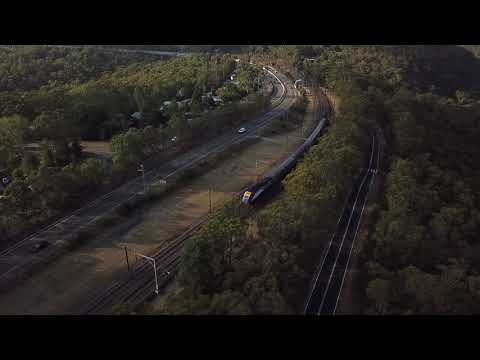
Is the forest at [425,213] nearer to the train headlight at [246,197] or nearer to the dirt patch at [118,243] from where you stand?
the train headlight at [246,197]

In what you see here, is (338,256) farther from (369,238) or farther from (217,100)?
(217,100)

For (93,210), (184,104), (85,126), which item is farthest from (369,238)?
(85,126)

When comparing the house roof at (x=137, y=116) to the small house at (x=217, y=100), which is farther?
the small house at (x=217, y=100)

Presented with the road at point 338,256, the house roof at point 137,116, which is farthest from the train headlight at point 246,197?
the house roof at point 137,116

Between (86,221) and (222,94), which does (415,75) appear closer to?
(222,94)

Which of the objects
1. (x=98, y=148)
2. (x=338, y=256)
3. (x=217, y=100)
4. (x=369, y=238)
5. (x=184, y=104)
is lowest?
(x=338, y=256)

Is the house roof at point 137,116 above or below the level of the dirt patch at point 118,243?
above
